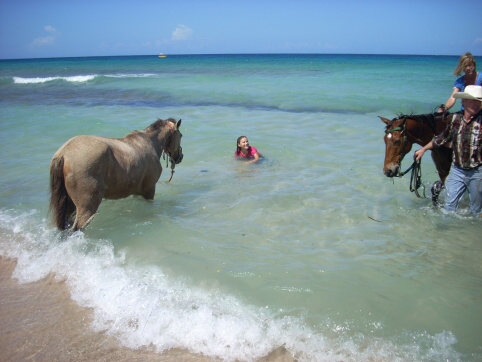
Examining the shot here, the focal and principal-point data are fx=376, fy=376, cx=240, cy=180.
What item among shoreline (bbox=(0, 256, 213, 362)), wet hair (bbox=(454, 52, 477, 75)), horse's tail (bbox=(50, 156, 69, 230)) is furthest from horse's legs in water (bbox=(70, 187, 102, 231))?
wet hair (bbox=(454, 52, 477, 75))

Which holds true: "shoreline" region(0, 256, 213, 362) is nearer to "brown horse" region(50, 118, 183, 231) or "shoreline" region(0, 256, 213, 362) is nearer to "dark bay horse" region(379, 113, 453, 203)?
"brown horse" region(50, 118, 183, 231)

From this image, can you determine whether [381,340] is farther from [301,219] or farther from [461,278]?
[301,219]

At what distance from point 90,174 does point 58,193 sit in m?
0.43

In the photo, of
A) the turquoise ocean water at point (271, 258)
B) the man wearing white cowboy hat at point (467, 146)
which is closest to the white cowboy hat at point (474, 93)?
the man wearing white cowboy hat at point (467, 146)

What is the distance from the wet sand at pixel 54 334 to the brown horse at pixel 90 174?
953mm

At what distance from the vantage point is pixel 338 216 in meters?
5.71

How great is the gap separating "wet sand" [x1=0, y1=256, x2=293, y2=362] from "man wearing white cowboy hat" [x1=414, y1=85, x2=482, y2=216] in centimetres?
323

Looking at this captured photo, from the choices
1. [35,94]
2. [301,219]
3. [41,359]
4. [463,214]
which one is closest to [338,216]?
[301,219]

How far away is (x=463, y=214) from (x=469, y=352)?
2966 mm

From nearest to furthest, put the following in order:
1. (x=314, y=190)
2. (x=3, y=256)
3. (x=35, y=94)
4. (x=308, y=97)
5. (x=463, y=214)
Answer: (x=3, y=256) → (x=463, y=214) → (x=314, y=190) → (x=308, y=97) → (x=35, y=94)

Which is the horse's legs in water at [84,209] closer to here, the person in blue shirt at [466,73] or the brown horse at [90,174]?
the brown horse at [90,174]

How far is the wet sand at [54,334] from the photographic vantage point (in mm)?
2945

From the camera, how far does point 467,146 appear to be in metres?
4.42

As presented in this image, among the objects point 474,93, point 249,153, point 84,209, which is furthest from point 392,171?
point 249,153
